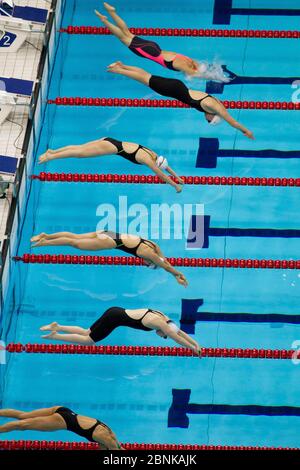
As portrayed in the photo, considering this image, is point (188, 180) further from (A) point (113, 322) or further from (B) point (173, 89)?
(A) point (113, 322)

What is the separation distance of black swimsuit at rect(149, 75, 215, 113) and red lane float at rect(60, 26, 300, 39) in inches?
61.3

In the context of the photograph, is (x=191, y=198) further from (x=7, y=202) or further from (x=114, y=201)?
(x=7, y=202)

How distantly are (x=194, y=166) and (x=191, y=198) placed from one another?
40 centimetres

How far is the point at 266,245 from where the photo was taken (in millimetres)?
11586

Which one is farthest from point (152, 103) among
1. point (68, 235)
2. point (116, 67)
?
point (68, 235)

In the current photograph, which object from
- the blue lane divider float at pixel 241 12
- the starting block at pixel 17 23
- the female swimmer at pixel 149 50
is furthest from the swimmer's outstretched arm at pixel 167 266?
the blue lane divider float at pixel 241 12

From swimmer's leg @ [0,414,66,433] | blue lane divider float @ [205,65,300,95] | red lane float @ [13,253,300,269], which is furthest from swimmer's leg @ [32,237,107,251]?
blue lane divider float @ [205,65,300,95]

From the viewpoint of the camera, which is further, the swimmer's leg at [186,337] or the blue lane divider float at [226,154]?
the blue lane divider float at [226,154]

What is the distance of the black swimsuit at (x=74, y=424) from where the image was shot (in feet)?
32.3

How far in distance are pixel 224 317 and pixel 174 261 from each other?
23.4 inches

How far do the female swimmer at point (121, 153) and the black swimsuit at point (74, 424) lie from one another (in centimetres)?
202

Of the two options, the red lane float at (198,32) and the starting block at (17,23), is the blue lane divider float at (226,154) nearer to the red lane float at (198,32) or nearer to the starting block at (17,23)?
the red lane float at (198,32)

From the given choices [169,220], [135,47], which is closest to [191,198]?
[169,220]
